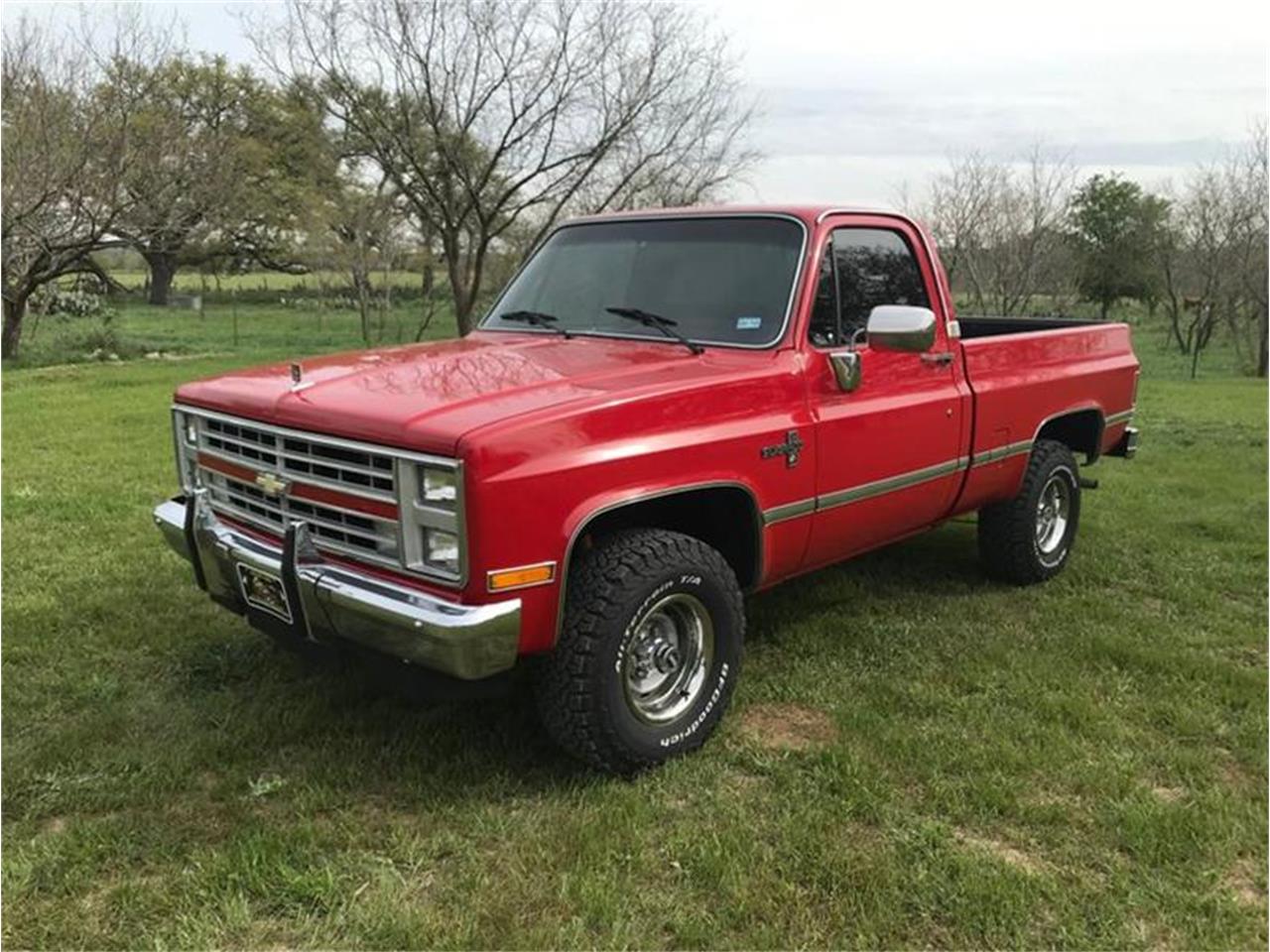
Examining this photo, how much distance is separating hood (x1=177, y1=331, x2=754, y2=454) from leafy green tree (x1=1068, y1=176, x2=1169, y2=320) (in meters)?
34.6

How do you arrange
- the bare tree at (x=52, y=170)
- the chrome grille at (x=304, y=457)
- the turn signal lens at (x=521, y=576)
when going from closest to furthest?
the turn signal lens at (x=521, y=576) → the chrome grille at (x=304, y=457) → the bare tree at (x=52, y=170)

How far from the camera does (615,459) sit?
329cm

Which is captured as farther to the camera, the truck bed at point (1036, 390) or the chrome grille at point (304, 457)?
the truck bed at point (1036, 390)

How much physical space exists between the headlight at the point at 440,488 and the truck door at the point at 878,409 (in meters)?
1.60

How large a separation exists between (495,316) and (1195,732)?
3399 millimetres

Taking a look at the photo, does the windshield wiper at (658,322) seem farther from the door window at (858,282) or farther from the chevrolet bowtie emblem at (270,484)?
the chevrolet bowtie emblem at (270,484)

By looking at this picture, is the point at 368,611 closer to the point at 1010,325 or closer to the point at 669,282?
the point at 669,282

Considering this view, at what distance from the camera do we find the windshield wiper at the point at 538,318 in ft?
14.9

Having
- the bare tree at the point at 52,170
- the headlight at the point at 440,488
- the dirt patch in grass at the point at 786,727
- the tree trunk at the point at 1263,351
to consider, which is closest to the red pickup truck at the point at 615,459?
the headlight at the point at 440,488

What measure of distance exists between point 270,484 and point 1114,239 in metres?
41.0

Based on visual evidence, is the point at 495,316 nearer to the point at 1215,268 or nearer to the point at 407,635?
the point at 407,635

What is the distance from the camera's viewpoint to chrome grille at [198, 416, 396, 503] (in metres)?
3.20

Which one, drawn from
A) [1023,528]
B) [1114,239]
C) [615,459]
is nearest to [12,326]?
[1023,528]

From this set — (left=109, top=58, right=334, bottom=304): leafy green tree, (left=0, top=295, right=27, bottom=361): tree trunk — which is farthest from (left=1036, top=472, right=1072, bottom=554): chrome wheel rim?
(left=0, top=295, right=27, bottom=361): tree trunk
